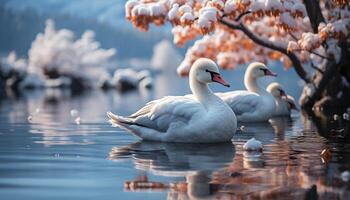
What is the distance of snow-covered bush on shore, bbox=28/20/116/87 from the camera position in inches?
2292

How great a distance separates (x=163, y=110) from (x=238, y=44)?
1228 centimetres

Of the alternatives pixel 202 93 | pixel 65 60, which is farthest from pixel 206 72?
pixel 65 60

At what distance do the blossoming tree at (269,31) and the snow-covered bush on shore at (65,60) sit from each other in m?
34.5

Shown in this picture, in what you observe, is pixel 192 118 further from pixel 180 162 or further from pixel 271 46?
pixel 271 46

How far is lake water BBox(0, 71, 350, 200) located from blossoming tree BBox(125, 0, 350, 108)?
306cm

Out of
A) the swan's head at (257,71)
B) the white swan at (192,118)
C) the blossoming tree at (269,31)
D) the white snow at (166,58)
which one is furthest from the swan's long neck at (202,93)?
the white snow at (166,58)

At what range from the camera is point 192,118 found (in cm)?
1175

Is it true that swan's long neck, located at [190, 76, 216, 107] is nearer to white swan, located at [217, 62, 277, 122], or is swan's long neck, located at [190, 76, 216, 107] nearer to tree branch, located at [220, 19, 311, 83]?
white swan, located at [217, 62, 277, 122]

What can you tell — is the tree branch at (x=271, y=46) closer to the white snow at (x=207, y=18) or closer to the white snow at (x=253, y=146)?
the white snow at (x=207, y=18)

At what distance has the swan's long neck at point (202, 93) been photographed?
12.3 meters

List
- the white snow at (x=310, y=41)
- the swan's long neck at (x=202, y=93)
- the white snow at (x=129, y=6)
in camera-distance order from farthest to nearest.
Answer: the white snow at (x=129, y=6) → the white snow at (x=310, y=41) → the swan's long neck at (x=202, y=93)

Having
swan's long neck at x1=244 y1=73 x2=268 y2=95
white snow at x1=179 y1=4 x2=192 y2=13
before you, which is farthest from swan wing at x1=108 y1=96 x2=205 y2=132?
swan's long neck at x1=244 y1=73 x2=268 y2=95

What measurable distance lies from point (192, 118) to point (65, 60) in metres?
47.4

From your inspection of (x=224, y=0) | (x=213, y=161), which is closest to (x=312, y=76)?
(x=224, y=0)
